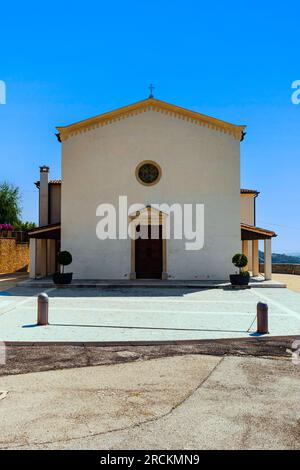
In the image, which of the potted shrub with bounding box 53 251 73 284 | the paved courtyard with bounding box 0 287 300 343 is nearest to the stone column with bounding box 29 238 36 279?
the potted shrub with bounding box 53 251 73 284

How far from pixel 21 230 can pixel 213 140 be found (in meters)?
16.3

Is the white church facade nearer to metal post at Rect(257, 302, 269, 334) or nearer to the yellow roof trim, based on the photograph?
the yellow roof trim

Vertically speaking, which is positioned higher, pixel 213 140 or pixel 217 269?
pixel 213 140

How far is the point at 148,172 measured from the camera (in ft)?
67.7

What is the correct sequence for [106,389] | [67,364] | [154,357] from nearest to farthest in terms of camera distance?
1. [106,389]
2. [67,364]
3. [154,357]

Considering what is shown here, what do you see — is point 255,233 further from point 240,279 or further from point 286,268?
point 286,268

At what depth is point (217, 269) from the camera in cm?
2023

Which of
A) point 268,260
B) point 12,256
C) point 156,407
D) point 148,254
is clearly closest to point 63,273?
point 148,254

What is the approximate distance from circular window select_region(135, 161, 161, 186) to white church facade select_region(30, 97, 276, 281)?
0.05m

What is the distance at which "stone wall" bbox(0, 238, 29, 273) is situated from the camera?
26.5m

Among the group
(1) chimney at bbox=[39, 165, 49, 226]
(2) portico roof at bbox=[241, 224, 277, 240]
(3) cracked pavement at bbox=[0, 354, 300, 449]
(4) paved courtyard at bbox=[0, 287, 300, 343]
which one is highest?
(1) chimney at bbox=[39, 165, 49, 226]

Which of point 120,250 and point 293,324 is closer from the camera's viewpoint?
point 293,324
